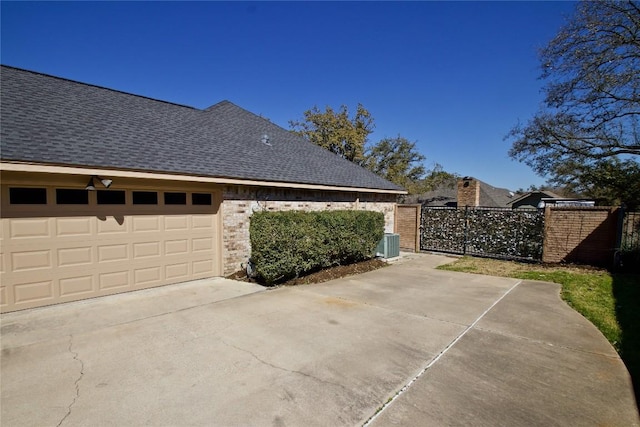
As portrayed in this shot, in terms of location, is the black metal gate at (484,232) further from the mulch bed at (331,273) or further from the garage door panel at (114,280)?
the garage door panel at (114,280)

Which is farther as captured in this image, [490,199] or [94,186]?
[490,199]

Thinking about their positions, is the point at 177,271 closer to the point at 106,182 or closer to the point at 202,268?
the point at 202,268

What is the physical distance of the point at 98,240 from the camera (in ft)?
21.7

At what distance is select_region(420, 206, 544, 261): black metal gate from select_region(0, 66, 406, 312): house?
5880mm

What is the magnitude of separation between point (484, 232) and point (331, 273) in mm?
7033

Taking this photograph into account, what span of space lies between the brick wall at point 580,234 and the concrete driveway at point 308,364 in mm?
5095

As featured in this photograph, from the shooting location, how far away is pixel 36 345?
4.45 meters

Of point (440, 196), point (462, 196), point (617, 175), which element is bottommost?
point (462, 196)

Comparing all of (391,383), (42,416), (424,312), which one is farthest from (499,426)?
(42,416)

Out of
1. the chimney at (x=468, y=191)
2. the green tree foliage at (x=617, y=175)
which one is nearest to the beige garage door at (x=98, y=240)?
the chimney at (x=468, y=191)

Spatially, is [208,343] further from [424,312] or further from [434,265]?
[434,265]

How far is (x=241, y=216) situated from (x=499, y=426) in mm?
7317

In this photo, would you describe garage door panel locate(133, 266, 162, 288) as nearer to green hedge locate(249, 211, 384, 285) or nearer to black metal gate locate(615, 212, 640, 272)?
green hedge locate(249, 211, 384, 285)

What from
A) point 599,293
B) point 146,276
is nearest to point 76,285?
point 146,276
